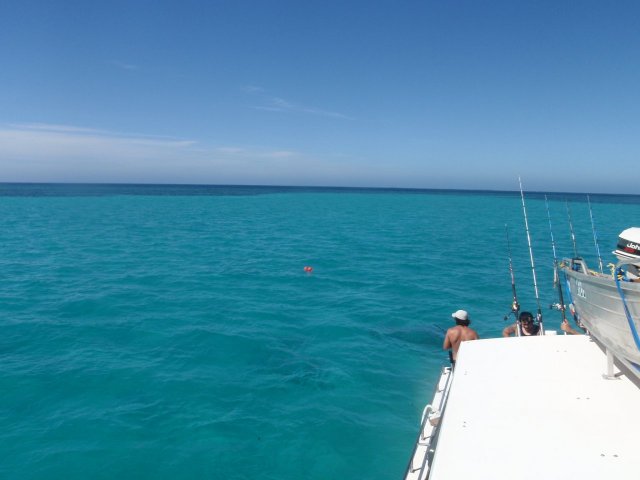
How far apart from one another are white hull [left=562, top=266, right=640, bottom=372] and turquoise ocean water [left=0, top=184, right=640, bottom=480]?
475cm

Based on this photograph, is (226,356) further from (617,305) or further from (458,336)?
(617,305)

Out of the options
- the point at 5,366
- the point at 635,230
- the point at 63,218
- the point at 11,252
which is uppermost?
the point at 63,218

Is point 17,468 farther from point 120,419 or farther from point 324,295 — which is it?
point 324,295

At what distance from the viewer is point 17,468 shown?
834cm

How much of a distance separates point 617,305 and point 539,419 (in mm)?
1984

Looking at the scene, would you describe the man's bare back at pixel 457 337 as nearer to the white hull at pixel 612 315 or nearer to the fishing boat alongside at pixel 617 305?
the fishing boat alongside at pixel 617 305

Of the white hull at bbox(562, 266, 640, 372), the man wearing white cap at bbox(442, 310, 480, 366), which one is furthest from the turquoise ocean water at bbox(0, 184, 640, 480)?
the white hull at bbox(562, 266, 640, 372)

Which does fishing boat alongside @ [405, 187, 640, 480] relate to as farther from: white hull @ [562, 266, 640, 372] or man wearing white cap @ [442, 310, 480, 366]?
man wearing white cap @ [442, 310, 480, 366]

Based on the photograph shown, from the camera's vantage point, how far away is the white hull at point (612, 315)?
516 centimetres

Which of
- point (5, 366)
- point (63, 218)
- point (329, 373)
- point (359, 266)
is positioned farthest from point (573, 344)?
point (63, 218)

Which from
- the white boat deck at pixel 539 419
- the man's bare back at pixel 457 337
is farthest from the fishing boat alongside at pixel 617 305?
the man's bare back at pixel 457 337

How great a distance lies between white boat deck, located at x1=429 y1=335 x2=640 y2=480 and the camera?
417cm

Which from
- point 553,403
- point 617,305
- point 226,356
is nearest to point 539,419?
point 553,403

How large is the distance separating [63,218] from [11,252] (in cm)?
2596
